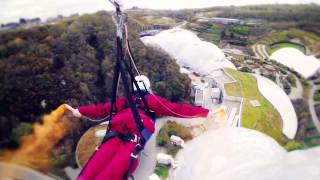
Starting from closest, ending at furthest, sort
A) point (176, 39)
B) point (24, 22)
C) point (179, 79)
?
point (24, 22) < point (179, 79) < point (176, 39)

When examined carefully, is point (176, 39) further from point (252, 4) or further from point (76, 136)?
point (76, 136)

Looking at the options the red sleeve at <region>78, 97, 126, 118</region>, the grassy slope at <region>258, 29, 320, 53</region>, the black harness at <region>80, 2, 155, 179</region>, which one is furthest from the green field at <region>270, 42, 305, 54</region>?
the red sleeve at <region>78, 97, 126, 118</region>

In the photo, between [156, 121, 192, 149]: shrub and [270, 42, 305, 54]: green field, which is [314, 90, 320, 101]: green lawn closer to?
[270, 42, 305, 54]: green field

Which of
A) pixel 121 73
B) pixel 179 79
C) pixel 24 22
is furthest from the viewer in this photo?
pixel 179 79

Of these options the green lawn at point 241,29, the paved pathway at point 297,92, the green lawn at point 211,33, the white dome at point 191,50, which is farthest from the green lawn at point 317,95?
the green lawn at point 211,33

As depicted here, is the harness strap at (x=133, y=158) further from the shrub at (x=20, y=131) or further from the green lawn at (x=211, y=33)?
the green lawn at (x=211, y=33)

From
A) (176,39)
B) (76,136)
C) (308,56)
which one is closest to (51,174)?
(76,136)
